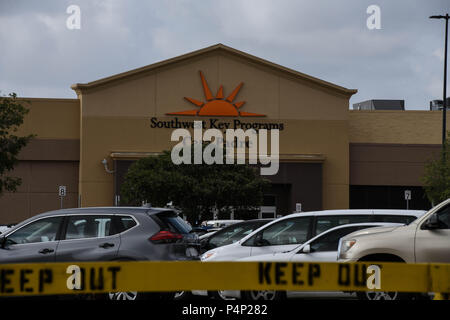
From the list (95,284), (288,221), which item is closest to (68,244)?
(288,221)

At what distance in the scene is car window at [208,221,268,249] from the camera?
2105 cm

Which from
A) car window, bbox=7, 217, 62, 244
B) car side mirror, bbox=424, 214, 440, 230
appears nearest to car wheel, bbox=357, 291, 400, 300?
car side mirror, bbox=424, 214, 440, 230

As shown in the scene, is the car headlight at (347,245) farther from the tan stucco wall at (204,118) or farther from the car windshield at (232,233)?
the tan stucco wall at (204,118)

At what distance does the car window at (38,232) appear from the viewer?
1402 centimetres

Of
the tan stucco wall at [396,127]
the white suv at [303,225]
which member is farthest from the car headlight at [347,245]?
the tan stucco wall at [396,127]

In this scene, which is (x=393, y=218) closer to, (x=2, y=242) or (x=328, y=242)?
(x=328, y=242)

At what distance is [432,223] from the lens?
12.3 metres

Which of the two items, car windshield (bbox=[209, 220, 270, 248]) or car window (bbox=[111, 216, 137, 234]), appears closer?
car window (bbox=[111, 216, 137, 234])

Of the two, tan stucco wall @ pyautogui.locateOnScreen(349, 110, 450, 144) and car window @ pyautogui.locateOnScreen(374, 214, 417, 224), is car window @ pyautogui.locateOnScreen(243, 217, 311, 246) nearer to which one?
car window @ pyautogui.locateOnScreen(374, 214, 417, 224)

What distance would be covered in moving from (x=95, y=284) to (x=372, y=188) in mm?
54413

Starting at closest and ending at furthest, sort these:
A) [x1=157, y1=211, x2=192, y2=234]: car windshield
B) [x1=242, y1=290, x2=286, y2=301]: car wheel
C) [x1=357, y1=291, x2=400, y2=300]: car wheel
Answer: [x1=357, y1=291, x2=400, y2=300]: car wheel < [x1=242, y1=290, x2=286, y2=301]: car wheel < [x1=157, y1=211, x2=192, y2=234]: car windshield

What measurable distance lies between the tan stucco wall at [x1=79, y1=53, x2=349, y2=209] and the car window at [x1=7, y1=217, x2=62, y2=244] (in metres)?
44.2

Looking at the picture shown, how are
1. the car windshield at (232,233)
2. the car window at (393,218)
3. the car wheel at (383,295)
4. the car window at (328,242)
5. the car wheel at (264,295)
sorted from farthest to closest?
the car windshield at (232,233) < the car window at (393,218) < the car window at (328,242) < the car wheel at (264,295) < the car wheel at (383,295)

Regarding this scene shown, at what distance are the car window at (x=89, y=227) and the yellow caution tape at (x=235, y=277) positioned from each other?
16.9 feet
